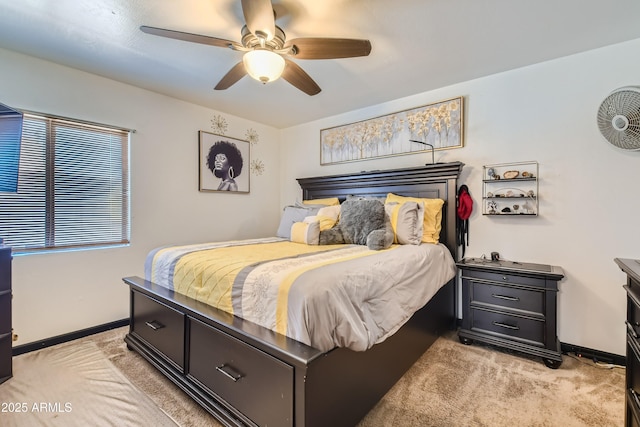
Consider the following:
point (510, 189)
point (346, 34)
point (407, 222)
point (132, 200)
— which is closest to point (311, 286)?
point (407, 222)

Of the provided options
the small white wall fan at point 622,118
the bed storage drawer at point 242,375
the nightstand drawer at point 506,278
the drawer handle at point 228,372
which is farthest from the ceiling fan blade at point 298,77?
the small white wall fan at point 622,118

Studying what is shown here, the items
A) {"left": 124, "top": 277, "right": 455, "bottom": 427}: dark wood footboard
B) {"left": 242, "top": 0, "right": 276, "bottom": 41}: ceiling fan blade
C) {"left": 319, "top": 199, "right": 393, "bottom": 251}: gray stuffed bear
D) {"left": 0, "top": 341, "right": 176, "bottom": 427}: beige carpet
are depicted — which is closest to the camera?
{"left": 124, "top": 277, "right": 455, "bottom": 427}: dark wood footboard

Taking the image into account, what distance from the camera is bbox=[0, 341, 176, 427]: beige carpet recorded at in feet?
5.22

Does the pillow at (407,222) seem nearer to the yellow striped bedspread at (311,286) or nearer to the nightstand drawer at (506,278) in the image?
the yellow striped bedspread at (311,286)

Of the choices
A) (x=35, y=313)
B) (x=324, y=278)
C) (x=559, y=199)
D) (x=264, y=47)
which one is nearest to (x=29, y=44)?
(x=264, y=47)

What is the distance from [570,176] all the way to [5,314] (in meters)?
4.34

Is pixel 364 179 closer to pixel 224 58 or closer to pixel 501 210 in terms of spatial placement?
pixel 501 210

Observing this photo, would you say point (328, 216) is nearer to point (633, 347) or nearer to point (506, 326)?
point (506, 326)

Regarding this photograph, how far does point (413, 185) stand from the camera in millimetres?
3086

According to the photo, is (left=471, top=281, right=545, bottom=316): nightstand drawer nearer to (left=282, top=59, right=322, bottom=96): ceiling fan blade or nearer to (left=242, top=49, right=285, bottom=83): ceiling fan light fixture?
(left=282, top=59, right=322, bottom=96): ceiling fan blade

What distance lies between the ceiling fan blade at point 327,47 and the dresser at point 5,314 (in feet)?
7.71

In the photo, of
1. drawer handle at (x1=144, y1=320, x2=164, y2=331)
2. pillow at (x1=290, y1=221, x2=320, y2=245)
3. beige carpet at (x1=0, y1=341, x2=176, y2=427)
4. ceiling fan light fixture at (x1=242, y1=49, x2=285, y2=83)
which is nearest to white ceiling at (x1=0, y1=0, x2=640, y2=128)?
ceiling fan light fixture at (x1=242, y1=49, x2=285, y2=83)

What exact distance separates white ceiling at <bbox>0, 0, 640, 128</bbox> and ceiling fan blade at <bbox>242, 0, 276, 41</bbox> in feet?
0.78

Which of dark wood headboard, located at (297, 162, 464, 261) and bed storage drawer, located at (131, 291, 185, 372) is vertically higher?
dark wood headboard, located at (297, 162, 464, 261)
